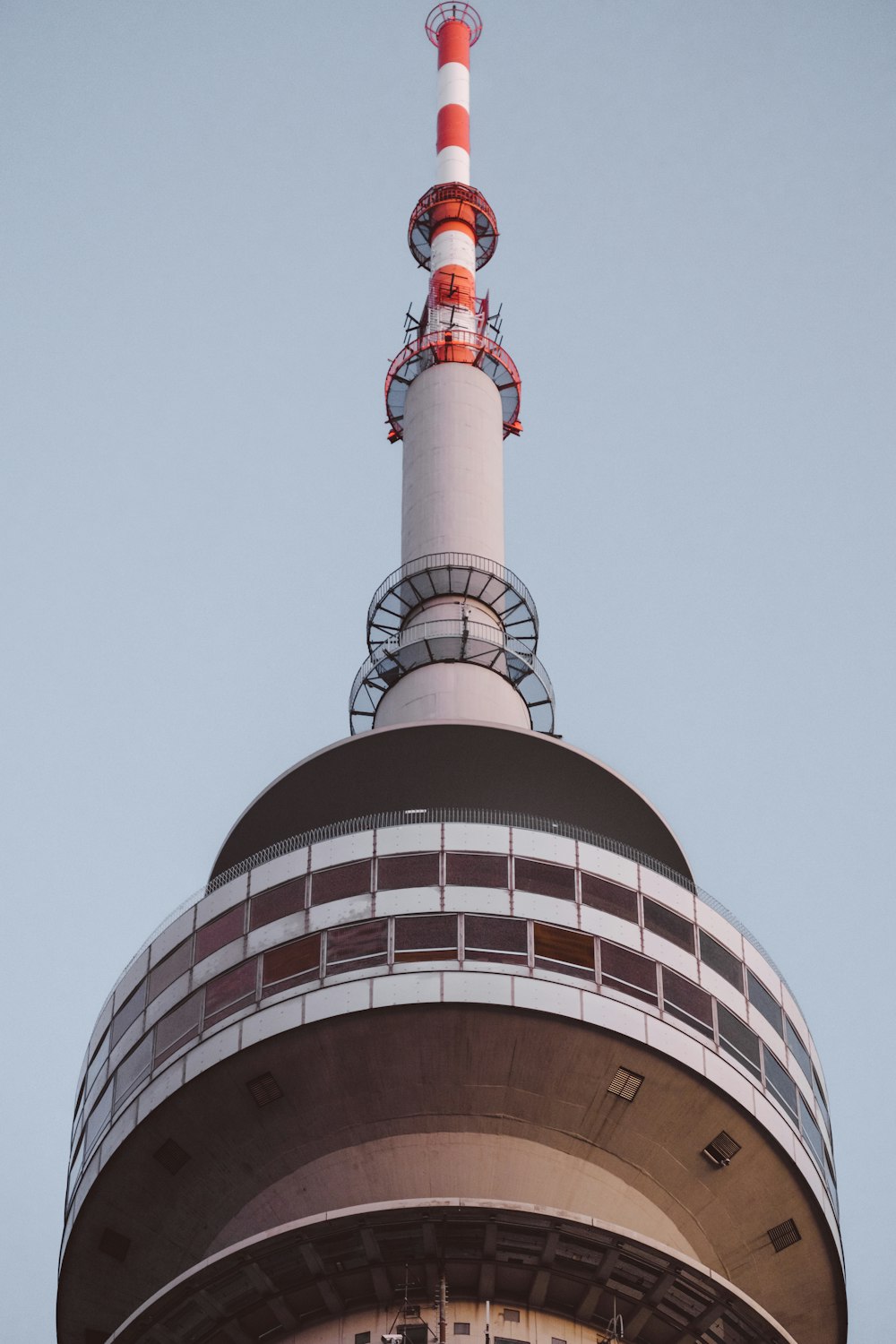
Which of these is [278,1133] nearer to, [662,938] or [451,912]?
[451,912]

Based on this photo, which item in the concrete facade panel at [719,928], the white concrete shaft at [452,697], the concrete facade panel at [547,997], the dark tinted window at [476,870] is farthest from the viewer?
the white concrete shaft at [452,697]

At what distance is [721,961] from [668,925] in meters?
1.45

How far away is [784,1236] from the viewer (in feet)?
130

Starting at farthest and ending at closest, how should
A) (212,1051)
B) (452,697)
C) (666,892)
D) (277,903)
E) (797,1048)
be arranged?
(452,697)
(797,1048)
(666,892)
(277,903)
(212,1051)

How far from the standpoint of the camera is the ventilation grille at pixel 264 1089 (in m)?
38.0

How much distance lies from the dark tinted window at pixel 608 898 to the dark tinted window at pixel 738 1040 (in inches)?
101

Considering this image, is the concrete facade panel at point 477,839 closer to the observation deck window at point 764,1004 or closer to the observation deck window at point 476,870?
the observation deck window at point 476,870

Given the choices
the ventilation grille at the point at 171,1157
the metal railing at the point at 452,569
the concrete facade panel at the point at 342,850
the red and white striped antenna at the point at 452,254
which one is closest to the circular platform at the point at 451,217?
the red and white striped antenna at the point at 452,254

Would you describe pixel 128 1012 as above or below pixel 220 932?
below

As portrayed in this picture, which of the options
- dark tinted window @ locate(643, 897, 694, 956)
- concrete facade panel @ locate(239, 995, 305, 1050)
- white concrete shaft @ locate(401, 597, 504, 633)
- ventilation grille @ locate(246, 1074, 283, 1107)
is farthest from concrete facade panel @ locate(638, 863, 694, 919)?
white concrete shaft @ locate(401, 597, 504, 633)

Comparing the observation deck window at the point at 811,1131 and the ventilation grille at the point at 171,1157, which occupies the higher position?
the observation deck window at the point at 811,1131

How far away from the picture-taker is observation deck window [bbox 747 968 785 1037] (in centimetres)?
4134

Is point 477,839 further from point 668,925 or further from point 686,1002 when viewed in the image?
point 686,1002

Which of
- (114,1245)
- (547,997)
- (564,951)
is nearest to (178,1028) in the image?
(114,1245)
